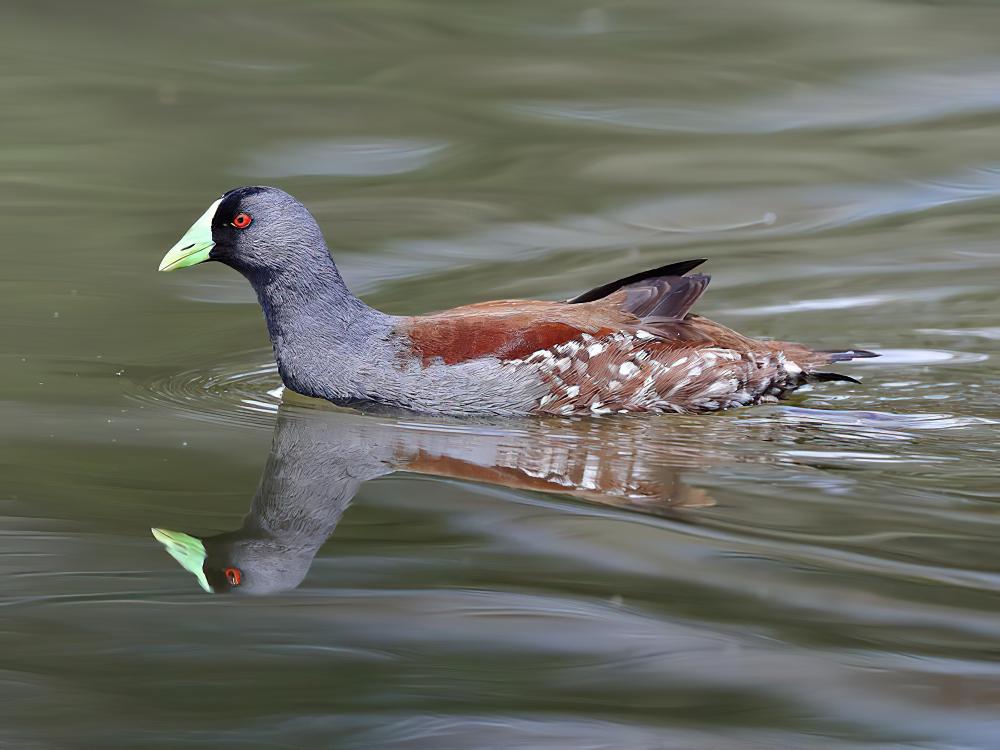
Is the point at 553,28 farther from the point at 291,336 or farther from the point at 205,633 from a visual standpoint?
the point at 205,633

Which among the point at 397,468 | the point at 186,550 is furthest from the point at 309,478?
the point at 186,550

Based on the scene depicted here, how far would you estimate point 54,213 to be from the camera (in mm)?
12375

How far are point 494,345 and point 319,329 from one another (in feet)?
3.01

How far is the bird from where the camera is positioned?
8469 millimetres

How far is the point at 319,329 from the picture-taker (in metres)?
8.68

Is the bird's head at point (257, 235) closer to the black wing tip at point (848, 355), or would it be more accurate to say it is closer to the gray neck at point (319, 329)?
the gray neck at point (319, 329)

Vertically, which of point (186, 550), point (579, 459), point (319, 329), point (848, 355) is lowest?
point (186, 550)

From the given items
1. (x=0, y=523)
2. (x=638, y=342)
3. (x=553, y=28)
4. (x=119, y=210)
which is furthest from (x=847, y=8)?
(x=0, y=523)

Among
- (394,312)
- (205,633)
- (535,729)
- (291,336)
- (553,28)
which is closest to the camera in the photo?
(535,729)

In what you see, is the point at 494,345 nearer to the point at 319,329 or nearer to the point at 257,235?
the point at 319,329

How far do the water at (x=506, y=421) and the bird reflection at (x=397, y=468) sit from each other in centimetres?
3

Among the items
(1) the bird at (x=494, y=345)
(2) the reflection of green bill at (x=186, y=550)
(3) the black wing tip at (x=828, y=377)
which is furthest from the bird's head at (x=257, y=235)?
(3) the black wing tip at (x=828, y=377)

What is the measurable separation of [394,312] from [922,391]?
3322 millimetres

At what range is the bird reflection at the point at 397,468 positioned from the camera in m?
6.41
